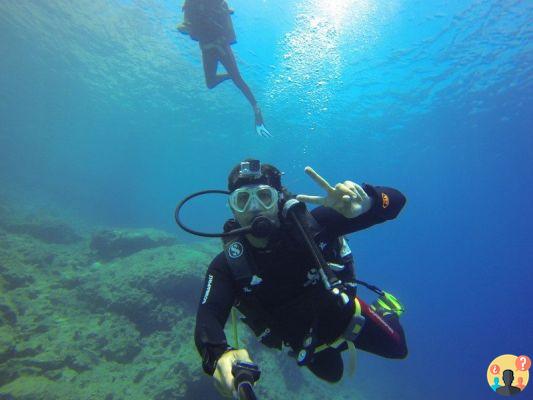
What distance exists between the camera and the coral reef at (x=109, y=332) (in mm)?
7441

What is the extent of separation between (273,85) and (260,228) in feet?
82.1

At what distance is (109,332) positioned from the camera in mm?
9180

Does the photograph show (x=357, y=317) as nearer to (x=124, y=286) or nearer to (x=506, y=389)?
(x=506, y=389)

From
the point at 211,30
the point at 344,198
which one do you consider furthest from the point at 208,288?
the point at 211,30

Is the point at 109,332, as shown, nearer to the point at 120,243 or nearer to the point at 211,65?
the point at 120,243

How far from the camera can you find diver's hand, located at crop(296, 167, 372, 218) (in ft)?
9.03

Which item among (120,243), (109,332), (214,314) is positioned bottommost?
(109,332)

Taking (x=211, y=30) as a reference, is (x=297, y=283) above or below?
below

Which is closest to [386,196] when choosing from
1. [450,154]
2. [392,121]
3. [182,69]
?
[182,69]

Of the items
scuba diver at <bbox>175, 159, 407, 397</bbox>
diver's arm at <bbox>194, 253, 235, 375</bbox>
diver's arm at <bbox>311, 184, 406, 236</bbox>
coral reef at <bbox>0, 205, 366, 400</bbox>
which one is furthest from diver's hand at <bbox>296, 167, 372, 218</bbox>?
coral reef at <bbox>0, 205, 366, 400</bbox>

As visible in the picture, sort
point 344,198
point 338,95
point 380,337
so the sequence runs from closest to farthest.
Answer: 1. point 344,198
2. point 380,337
3. point 338,95
